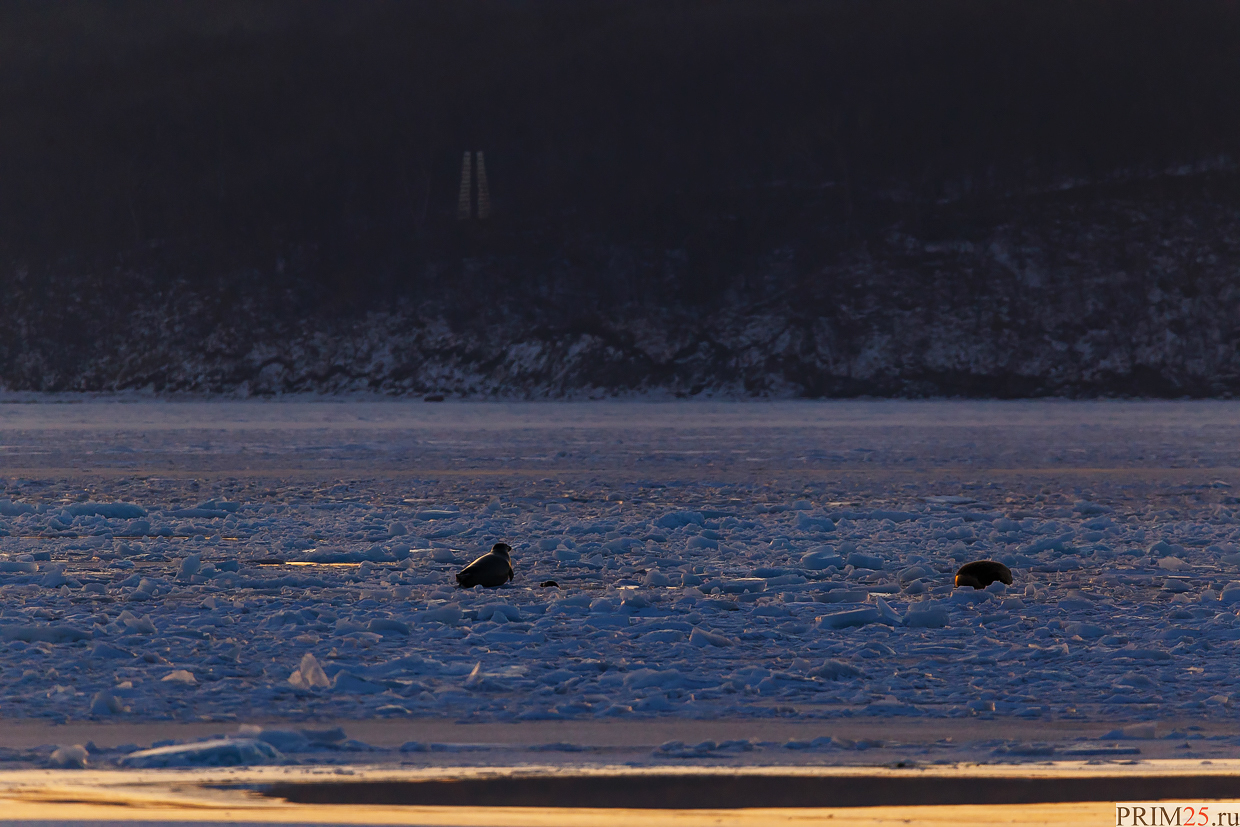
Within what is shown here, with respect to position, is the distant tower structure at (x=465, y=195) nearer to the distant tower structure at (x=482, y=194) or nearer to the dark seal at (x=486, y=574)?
the distant tower structure at (x=482, y=194)

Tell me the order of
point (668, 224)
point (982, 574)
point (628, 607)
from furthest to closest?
point (668, 224) < point (982, 574) < point (628, 607)

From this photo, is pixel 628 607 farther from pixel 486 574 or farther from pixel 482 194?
pixel 482 194

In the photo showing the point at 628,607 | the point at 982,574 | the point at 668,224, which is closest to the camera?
the point at 628,607

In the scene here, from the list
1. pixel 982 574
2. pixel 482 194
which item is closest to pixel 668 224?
pixel 482 194

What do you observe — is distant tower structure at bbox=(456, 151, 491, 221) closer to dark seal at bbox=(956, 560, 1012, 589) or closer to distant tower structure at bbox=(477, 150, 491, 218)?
distant tower structure at bbox=(477, 150, 491, 218)

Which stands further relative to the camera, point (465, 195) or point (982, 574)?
point (465, 195)

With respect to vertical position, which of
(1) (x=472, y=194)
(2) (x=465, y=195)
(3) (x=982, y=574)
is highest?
(1) (x=472, y=194)

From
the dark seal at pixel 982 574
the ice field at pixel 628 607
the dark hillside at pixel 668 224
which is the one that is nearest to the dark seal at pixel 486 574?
the ice field at pixel 628 607
